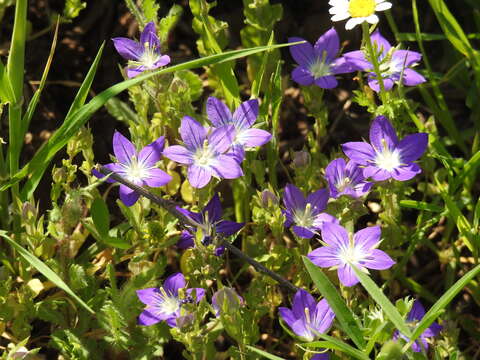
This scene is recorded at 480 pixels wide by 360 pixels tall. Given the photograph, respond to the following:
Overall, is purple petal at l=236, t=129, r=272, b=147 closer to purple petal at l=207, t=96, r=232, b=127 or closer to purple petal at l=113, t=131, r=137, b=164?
purple petal at l=207, t=96, r=232, b=127

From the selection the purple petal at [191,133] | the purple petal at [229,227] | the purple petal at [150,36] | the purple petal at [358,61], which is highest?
the purple petal at [150,36]

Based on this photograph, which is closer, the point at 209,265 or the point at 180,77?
the point at 209,265

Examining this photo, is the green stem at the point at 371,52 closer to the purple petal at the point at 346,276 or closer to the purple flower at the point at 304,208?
the purple flower at the point at 304,208

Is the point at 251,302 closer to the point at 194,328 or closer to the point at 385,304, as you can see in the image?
the point at 194,328

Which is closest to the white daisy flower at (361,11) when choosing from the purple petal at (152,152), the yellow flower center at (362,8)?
the yellow flower center at (362,8)

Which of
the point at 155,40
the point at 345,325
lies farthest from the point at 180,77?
the point at 345,325

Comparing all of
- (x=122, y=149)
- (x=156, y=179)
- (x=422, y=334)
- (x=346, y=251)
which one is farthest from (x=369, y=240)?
(x=122, y=149)
